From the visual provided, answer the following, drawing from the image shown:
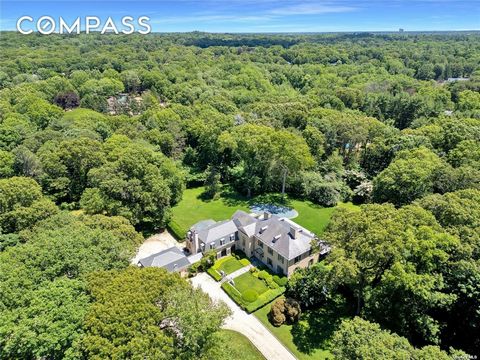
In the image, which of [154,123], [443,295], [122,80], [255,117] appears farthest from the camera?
[122,80]

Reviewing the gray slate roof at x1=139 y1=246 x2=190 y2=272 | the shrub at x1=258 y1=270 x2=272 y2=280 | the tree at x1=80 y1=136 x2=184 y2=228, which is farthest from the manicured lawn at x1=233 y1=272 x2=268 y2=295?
the tree at x1=80 y1=136 x2=184 y2=228

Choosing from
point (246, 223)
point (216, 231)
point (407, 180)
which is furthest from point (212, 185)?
point (407, 180)

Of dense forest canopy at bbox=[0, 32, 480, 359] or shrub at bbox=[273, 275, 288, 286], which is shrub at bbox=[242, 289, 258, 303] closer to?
shrub at bbox=[273, 275, 288, 286]

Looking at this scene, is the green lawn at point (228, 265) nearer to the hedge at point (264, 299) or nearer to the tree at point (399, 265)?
the hedge at point (264, 299)

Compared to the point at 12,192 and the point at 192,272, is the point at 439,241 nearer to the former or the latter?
the point at 192,272

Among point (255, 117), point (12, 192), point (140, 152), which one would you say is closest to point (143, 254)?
point (140, 152)

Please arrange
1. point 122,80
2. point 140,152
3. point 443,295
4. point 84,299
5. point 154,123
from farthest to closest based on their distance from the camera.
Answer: point 122,80 → point 154,123 → point 140,152 → point 443,295 → point 84,299
